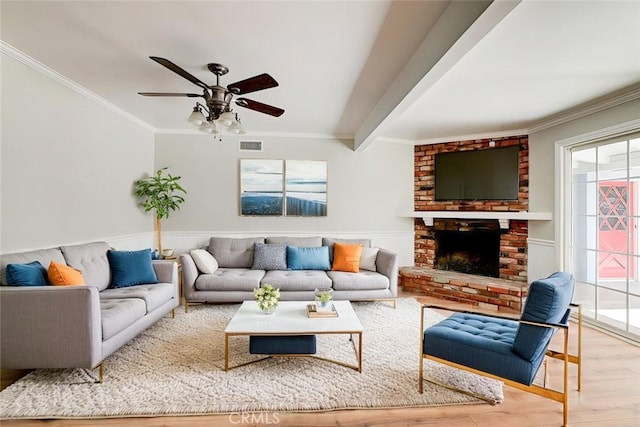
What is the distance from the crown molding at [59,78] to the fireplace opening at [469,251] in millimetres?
5032

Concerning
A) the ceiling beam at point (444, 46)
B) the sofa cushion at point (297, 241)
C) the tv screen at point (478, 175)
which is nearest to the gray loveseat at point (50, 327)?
the sofa cushion at point (297, 241)

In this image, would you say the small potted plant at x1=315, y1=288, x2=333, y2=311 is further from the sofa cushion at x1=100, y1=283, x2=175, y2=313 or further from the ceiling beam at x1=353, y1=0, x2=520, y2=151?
the ceiling beam at x1=353, y1=0, x2=520, y2=151

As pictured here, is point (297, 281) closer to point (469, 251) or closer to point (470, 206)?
point (469, 251)

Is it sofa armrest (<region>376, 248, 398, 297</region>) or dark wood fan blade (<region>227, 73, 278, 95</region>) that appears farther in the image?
sofa armrest (<region>376, 248, 398, 297</region>)

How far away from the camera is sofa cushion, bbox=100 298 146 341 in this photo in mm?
2385

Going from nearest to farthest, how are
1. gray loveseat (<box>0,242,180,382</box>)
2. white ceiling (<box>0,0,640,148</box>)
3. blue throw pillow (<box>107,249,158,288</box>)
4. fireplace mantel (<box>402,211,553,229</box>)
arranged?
white ceiling (<box>0,0,640,148</box>), gray loveseat (<box>0,242,180,382</box>), blue throw pillow (<box>107,249,158,288</box>), fireplace mantel (<box>402,211,553,229</box>)

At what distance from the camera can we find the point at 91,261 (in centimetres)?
314

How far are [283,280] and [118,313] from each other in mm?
1842

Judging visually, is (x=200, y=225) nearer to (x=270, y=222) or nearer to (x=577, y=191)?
(x=270, y=222)

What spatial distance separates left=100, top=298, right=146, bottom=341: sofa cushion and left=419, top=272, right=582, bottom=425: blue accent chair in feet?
7.75

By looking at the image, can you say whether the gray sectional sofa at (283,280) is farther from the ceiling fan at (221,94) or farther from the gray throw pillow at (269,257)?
the ceiling fan at (221,94)

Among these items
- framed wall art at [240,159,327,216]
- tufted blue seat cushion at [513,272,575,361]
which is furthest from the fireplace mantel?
tufted blue seat cushion at [513,272,575,361]

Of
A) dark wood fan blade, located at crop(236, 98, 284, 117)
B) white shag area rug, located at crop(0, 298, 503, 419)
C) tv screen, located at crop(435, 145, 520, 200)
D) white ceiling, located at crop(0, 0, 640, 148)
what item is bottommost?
white shag area rug, located at crop(0, 298, 503, 419)

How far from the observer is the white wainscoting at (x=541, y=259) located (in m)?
4.12
